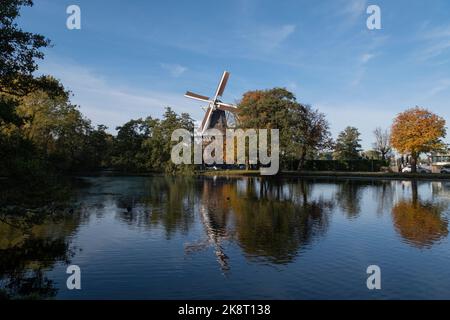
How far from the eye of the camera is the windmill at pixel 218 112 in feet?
310

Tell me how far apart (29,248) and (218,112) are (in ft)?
265

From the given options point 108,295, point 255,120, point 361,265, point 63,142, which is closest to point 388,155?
point 255,120

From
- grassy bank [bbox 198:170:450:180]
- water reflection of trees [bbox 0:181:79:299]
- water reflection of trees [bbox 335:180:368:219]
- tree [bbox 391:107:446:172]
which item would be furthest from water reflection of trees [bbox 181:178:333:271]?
tree [bbox 391:107:446:172]

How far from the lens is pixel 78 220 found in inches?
1052

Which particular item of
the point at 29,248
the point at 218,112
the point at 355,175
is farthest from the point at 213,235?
the point at 218,112

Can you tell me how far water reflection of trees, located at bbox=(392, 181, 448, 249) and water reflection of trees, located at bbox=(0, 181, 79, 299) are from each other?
16.9 metres

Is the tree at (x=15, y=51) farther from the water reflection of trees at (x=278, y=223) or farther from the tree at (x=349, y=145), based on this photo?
the tree at (x=349, y=145)

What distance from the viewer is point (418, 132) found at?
230ft

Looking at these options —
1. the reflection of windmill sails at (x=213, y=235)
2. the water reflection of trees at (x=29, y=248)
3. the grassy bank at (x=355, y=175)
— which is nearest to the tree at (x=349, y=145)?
the grassy bank at (x=355, y=175)

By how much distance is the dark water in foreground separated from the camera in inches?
539

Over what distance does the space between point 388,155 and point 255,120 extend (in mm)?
61160

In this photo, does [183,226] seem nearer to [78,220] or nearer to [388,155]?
[78,220]
